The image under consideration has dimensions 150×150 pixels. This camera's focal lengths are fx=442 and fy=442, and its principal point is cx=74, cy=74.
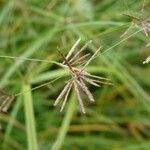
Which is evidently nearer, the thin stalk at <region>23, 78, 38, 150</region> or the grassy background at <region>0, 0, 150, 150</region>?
the thin stalk at <region>23, 78, 38, 150</region>

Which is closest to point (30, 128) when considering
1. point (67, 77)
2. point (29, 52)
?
point (29, 52)

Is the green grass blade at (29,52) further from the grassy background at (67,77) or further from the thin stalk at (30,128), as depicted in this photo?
the thin stalk at (30,128)

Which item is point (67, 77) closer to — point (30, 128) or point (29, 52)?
point (29, 52)

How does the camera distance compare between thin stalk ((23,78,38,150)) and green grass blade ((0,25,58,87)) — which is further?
green grass blade ((0,25,58,87))

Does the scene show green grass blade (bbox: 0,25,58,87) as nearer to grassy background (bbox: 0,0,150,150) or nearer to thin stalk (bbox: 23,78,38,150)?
grassy background (bbox: 0,0,150,150)

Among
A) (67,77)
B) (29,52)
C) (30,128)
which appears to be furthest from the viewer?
(67,77)

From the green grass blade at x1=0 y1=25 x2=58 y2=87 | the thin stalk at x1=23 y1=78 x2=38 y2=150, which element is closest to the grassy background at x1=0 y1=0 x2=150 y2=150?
the green grass blade at x1=0 y1=25 x2=58 y2=87

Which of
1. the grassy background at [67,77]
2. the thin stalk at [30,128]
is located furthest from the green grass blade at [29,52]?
the thin stalk at [30,128]

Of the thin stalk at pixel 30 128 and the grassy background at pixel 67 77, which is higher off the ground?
the grassy background at pixel 67 77

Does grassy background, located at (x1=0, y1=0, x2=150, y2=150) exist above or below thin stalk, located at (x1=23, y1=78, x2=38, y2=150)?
above
